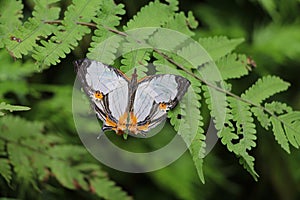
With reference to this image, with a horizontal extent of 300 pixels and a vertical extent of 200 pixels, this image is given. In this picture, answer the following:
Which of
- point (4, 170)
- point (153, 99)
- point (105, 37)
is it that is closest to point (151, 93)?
point (153, 99)

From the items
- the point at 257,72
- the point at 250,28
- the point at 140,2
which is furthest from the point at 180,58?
the point at 250,28

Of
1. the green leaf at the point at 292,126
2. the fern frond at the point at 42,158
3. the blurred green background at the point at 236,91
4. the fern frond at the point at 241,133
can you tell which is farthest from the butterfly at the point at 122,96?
the blurred green background at the point at 236,91

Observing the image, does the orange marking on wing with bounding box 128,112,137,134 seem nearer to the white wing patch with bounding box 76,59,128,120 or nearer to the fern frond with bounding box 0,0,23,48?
the white wing patch with bounding box 76,59,128,120

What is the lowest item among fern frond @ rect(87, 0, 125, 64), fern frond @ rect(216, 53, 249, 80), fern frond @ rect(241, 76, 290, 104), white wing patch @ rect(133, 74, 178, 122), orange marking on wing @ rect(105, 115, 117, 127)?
fern frond @ rect(241, 76, 290, 104)

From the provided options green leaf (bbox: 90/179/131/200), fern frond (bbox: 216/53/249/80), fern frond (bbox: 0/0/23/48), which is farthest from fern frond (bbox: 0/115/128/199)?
fern frond (bbox: 216/53/249/80)

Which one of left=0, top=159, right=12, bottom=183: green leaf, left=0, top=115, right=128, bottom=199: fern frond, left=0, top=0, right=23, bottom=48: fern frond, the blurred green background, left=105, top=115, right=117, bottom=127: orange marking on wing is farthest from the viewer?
the blurred green background

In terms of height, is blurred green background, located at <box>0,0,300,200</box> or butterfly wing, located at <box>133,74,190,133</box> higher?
butterfly wing, located at <box>133,74,190,133</box>

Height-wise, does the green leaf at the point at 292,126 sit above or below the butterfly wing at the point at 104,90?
below

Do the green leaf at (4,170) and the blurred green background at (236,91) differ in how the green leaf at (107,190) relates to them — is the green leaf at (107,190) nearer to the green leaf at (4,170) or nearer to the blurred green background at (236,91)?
the green leaf at (4,170)
